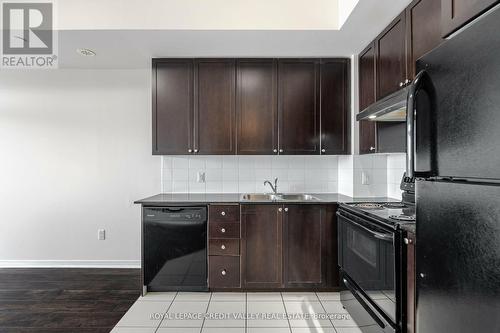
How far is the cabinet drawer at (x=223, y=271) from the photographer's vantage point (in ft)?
9.46

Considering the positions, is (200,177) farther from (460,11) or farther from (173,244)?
(460,11)

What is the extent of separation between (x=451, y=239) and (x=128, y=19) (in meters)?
2.64

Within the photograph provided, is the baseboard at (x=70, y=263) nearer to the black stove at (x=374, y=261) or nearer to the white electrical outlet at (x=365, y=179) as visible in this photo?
the black stove at (x=374, y=261)

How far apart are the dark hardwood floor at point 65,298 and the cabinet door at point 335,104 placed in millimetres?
2405

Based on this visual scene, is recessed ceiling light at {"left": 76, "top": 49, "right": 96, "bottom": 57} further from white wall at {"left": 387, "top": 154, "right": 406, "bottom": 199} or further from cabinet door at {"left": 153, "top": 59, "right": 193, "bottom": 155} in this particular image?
white wall at {"left": 387, "top": 154, "right": 406, "bottom": 199}

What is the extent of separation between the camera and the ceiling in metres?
2.42

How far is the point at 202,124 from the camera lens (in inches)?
125

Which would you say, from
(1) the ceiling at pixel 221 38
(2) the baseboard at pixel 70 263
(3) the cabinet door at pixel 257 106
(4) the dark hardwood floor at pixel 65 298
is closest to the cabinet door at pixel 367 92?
(1) the ceiling at pixel 221 38

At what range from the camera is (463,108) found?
2.65 ft

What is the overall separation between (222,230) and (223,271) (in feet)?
1.24

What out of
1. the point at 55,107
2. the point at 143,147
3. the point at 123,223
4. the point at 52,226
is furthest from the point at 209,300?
the point at 55,107

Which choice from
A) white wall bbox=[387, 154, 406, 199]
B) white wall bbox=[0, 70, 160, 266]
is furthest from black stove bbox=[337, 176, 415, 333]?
white wall bbox=[0, 70, 160, 266]

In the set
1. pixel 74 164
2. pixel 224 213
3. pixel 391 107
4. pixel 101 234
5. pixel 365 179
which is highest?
pixel 391 107

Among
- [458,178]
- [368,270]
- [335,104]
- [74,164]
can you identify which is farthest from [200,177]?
[458,178]
